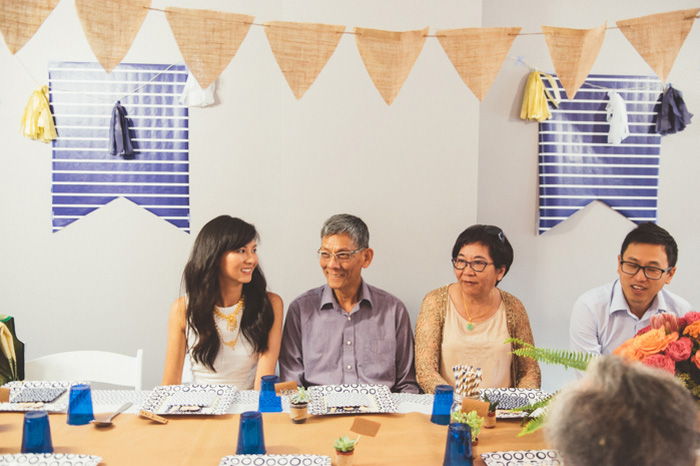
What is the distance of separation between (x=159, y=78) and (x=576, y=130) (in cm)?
253

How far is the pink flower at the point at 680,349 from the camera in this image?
4.60 ft

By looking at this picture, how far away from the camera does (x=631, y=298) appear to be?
2.37 metres

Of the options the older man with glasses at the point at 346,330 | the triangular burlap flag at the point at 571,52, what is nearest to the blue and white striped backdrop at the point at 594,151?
the triangular burlap flag at the point at 571,52

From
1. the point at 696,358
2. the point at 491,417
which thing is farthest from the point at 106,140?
the point at 696,358

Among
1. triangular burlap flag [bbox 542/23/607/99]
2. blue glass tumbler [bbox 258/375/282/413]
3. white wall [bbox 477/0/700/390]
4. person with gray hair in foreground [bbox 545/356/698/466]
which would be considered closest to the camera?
person with gray hair in foreground [bbox 545/356/698/466]

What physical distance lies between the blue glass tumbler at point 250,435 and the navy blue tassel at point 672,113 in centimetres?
306

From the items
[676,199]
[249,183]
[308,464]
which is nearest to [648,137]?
[676,199]

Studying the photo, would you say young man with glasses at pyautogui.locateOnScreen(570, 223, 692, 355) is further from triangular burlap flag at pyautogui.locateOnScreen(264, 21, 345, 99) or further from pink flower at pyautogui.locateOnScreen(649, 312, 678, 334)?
triangular burlap flag at pyautogui.locateOnScreen(264, 21, 345, 99)

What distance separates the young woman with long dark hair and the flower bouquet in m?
1.41

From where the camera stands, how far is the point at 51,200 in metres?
3.17

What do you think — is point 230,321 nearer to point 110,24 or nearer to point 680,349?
point 110,24

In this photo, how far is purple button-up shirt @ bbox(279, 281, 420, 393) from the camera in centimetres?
238

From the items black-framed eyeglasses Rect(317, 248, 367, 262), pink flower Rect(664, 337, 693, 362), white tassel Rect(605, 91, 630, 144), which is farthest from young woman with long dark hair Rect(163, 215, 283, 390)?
white tassel Rect(605, 91, 630, 144)

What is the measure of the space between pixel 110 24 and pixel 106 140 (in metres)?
1.42
